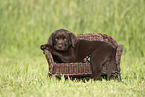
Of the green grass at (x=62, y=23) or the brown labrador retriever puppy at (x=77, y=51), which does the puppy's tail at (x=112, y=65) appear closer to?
the brown labrador retriever puppy at (x=77, y=51)

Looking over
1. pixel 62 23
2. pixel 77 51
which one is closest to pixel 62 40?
pixel 77 51

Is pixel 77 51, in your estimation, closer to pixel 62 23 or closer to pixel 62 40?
pixel 62 40

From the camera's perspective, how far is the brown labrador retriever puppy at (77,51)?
399 centimetres

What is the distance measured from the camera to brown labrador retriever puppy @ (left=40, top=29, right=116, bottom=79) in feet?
13.1

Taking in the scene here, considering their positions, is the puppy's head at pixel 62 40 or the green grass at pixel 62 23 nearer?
the puppy's head at pixel 62 40

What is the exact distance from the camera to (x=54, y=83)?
3.73 m

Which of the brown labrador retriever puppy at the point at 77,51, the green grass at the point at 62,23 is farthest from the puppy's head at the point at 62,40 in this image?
the green grass at the point at 62,23

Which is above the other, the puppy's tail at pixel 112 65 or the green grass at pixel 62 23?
the green grass at pixel 62 23

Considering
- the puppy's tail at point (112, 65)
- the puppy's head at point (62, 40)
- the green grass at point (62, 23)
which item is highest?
the green grass at point (62, 23)

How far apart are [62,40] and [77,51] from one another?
43 centimetres

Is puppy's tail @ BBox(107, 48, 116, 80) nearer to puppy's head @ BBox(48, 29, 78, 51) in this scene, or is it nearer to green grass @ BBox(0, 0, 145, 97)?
puppy's head @ BBox(48, 29, 78, 51)

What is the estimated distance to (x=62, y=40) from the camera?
13.4 feet

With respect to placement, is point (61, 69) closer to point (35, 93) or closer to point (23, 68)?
point (35, 93)

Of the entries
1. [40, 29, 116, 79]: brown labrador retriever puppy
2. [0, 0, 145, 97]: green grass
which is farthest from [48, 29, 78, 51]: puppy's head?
[0, 0, 145, 97]: green grass
